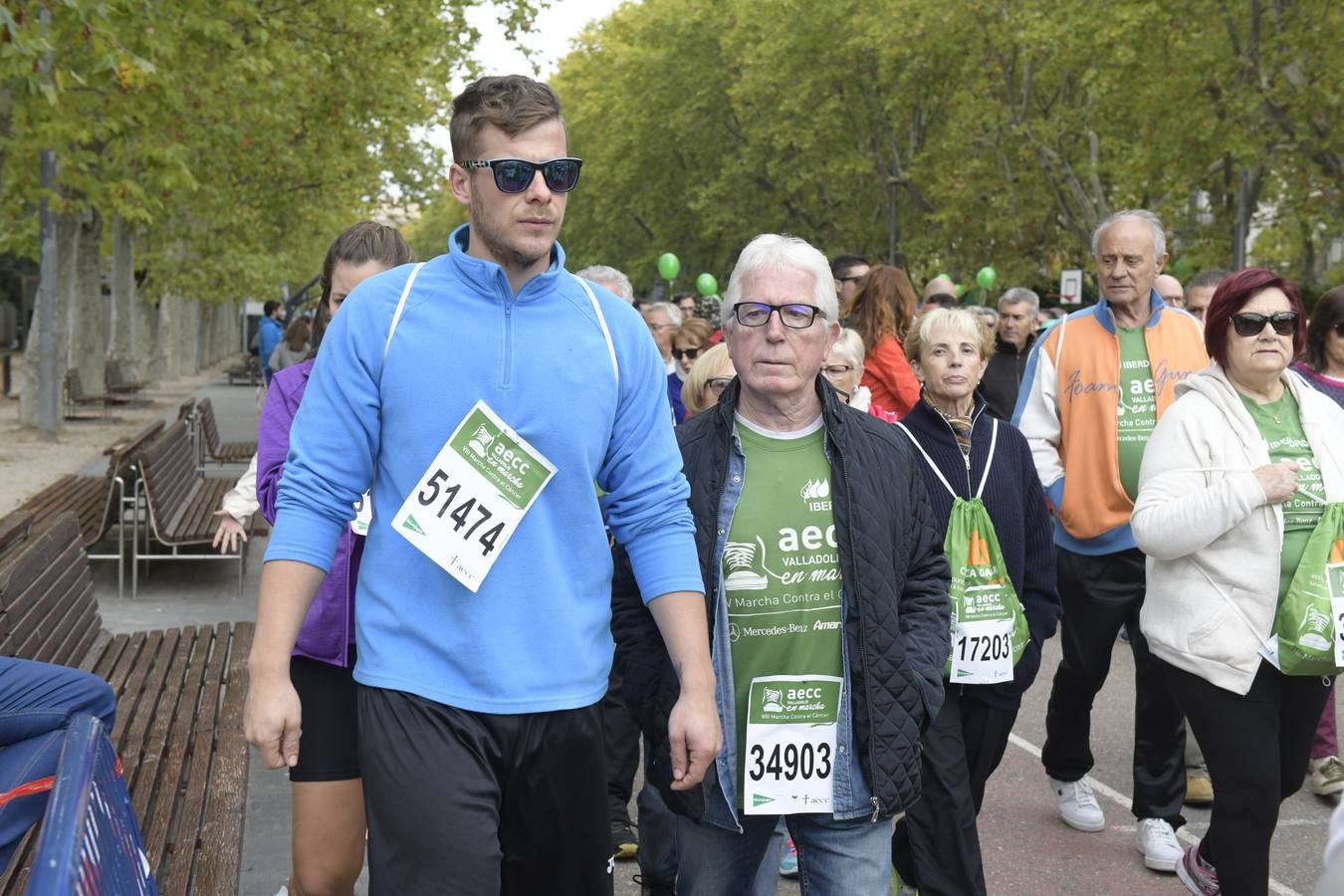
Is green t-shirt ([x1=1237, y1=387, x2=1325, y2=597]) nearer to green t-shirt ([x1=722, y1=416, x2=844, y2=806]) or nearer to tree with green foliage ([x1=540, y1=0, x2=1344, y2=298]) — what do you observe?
green t-shirt ([x1=722, y1=416, x2=844, y2=806])

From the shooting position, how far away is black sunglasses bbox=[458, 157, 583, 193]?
9.44ft

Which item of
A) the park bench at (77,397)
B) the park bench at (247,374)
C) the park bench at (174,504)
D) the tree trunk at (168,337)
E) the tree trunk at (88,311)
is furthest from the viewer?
the park bench at (247,374)

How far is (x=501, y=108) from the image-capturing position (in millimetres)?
2900

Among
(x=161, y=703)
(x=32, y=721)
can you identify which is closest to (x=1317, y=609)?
(x=32, y=721)

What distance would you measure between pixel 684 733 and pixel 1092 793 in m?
3.57

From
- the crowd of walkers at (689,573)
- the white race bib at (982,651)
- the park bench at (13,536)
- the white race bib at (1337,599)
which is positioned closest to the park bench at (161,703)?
the park bench at (13,536)

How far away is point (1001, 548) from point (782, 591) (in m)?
1.19

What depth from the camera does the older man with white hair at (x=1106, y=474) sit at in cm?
539

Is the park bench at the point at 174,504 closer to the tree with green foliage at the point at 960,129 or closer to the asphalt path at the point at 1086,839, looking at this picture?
the asphalt path at the point at 1086,839

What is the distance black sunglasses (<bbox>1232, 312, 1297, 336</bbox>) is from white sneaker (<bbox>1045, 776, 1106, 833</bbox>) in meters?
2.03

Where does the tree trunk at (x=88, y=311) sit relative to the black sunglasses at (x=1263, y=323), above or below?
above

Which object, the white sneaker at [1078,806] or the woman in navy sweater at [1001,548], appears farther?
the white sneaker at [1078,806]

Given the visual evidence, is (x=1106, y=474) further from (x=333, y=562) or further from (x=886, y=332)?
(x=333, y=562)

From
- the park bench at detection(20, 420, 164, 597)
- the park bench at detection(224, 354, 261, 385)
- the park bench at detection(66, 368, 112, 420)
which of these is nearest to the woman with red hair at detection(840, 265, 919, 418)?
the park bench at detection(20, 420, 164, 597)
